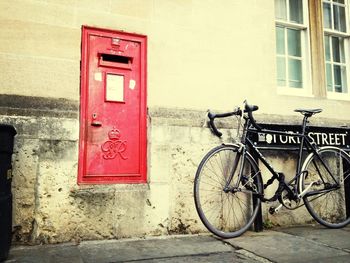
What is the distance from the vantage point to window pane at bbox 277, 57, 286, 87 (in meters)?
5.19

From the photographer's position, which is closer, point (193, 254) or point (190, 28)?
point (193, 254)

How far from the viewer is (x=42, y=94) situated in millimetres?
3695

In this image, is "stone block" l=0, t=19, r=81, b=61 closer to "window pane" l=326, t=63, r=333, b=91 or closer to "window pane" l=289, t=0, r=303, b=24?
"window pane" l=289, t=0, r=303, b=24

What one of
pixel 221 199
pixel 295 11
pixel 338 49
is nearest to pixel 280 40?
pixel 295 11

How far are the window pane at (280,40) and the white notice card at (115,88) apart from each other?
8.70 ft

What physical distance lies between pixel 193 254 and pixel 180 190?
106 cm

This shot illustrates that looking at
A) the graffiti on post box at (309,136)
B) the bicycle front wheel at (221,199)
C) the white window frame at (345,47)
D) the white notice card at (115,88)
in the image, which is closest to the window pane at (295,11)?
the white window frame at (345,47)

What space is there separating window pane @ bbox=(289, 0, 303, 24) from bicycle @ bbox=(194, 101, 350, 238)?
191 cm

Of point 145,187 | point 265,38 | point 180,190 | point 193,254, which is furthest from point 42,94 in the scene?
point 265,38

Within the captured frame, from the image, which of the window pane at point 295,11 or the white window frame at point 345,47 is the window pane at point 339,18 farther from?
the window pane at point 295,11

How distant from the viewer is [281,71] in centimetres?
522

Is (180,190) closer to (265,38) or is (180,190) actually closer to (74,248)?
(74,248)

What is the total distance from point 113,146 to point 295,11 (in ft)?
12.2

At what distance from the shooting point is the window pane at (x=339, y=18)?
571cm
